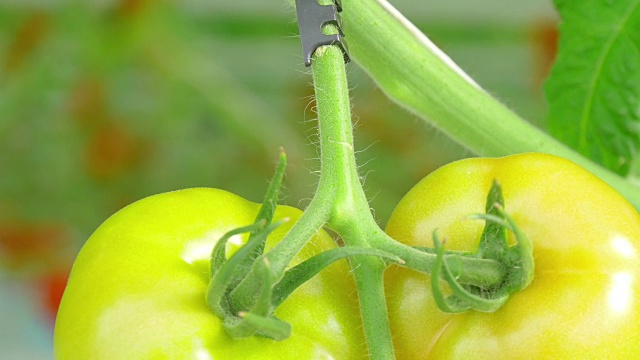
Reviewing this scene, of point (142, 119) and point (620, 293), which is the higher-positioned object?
point (620, 293)

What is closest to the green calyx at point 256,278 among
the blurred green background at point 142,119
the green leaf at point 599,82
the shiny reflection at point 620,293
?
the shiny reflection at point 620,293

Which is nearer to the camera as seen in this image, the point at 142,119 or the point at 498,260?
the point at 498,260

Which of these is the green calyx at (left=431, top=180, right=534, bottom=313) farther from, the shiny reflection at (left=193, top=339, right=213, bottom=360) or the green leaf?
the green leaf

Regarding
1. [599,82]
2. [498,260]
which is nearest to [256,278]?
[498,260]

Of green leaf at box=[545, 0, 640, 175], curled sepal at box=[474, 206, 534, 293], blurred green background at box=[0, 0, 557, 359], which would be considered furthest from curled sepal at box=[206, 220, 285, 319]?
blurred green background at box=[0, 0, 557, 359]

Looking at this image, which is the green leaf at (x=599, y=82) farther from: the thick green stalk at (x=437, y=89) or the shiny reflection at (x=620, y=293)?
the shiny reflection at (x=620, y=293)

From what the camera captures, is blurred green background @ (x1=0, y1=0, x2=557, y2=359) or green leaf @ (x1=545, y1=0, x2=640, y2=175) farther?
blurred green background @ (x1=0, y1=0, x2=557, y2=359)

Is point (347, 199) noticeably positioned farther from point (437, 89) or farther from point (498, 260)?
point (437, 89)
